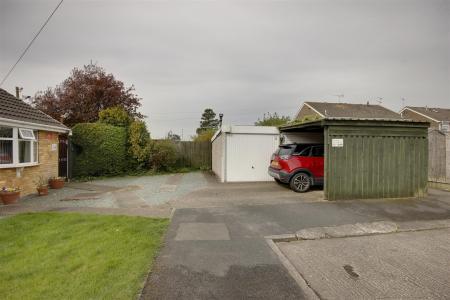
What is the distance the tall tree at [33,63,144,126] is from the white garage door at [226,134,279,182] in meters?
13.0

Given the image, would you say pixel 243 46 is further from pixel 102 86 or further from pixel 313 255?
pixel 102 86

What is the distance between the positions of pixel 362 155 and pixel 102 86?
1946 cm

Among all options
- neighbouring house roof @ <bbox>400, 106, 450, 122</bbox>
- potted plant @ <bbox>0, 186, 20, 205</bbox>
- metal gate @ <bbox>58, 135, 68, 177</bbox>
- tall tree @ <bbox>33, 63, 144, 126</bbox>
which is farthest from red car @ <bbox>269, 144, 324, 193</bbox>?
neighbouring house roof @ <bbox>400, 106, 450, 122</bbox>

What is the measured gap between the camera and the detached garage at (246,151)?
493 inches

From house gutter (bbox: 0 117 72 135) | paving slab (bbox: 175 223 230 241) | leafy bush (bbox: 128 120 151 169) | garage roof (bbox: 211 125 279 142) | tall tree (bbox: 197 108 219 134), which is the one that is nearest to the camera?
paving slab (bbox: 175 223 230 241)

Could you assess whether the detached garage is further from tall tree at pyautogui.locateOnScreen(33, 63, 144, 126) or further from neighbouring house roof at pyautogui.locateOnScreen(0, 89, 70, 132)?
tall tree at pyautogui.locateOnScreen(33, 63, 144, 126)

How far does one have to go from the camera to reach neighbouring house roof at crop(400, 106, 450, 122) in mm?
28836

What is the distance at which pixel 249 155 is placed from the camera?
12.7 metres

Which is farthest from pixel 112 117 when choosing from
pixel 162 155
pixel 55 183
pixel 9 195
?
pixel 9 195

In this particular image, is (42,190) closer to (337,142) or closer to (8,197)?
(8,197)

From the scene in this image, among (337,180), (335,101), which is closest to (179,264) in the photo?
(337,180)

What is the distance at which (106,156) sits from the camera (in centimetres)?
1479

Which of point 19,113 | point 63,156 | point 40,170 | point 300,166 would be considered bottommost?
point 40,170

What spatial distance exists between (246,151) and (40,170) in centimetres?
853
